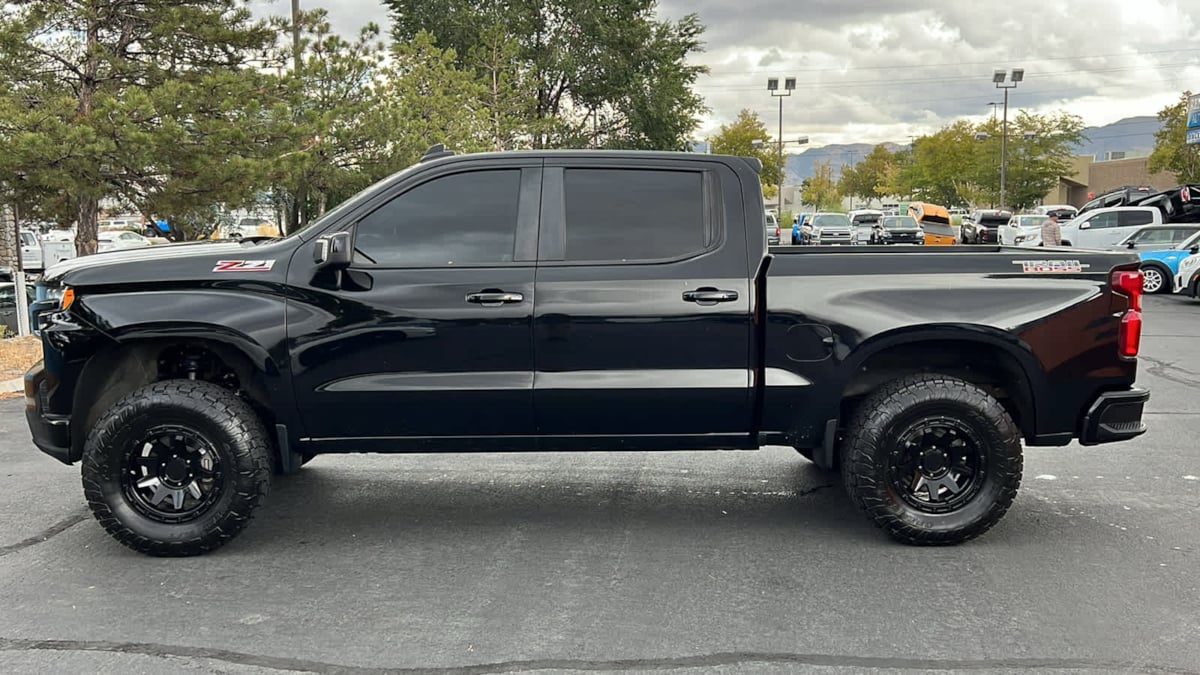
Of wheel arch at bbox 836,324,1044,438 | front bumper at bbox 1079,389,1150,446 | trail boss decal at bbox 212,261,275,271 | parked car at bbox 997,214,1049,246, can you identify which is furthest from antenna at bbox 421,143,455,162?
parked car at bbox 997,214,1049,246

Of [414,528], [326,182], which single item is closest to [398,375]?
[414,528]

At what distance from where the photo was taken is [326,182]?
637 inches

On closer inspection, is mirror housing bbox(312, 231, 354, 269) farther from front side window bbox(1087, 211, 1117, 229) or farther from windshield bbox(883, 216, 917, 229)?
windshield bbox(883, 216, 917, 229)

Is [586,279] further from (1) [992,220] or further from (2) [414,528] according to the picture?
(1) [992,220]

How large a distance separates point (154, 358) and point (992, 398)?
4.17 metres

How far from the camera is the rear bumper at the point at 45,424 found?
485 centimetres

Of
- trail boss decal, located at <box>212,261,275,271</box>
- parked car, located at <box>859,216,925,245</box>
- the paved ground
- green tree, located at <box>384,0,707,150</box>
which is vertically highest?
green tree, located at <box>384,0,707,150</box>

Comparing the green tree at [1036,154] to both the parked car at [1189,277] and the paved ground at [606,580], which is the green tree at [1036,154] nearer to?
the parked car at [1189,277]

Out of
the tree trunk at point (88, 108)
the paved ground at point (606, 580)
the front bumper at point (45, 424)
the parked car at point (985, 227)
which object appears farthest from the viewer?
the parked car at point (985, 227)

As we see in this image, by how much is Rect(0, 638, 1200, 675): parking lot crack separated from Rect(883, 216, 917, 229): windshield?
34.6 metres

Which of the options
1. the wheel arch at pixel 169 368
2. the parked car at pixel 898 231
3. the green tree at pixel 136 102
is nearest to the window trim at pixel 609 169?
the wheel arch at pixel 169 368

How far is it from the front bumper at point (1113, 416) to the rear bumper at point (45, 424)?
503cm

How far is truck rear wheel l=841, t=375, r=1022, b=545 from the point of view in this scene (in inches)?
189

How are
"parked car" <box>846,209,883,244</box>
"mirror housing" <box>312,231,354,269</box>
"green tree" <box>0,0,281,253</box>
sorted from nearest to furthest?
"mirror housing" <box>312,231,354,269</box> < "green tree" <box>0,0,281,253</box> < "parked car" <box>846,209,883,244</box>
